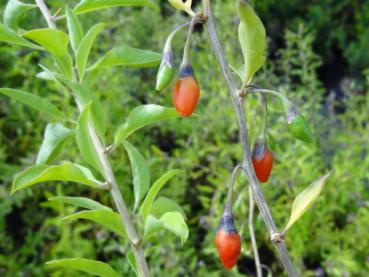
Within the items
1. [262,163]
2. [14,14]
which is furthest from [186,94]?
[14,14]

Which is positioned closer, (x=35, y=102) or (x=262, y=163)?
(x=262, y=163)

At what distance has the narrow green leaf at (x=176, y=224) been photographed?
712 mm

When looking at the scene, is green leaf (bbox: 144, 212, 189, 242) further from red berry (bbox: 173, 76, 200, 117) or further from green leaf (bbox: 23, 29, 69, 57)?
green leaf (bbox: 23, 29, 69, 57)

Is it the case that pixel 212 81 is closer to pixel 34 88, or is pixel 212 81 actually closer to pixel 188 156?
pixel 188 156

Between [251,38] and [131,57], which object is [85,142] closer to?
[131,57]

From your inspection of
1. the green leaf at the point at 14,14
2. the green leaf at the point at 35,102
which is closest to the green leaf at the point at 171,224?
the green leaf at the point at 35,102

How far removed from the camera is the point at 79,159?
7.85 feet

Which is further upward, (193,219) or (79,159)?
(79,159)

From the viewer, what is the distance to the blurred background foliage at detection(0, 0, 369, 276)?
2371mm

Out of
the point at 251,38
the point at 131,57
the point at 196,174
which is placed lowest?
the point at 196,174

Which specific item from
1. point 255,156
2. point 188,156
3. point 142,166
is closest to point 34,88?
point 188,156

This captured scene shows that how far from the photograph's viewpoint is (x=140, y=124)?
0.92 m

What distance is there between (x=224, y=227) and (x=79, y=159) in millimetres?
1702

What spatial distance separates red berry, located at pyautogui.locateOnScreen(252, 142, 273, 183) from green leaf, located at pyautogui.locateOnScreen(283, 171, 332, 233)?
5 cm
